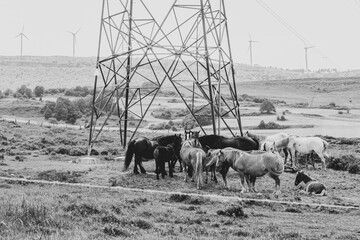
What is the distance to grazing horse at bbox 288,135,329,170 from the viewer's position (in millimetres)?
26734

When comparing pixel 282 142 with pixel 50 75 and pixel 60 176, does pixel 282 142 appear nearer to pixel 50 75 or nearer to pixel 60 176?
pixel 60 176

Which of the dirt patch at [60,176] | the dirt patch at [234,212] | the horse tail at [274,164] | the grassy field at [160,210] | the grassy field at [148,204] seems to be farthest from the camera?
the dirt patch at [60,176]

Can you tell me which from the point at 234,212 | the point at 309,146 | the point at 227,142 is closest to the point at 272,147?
the point at 227,142

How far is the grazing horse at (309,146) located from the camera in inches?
1053

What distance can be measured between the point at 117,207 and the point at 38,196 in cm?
277

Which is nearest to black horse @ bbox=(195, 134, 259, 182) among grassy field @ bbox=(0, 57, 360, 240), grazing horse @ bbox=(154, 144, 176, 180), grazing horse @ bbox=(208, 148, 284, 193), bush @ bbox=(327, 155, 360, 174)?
grassy field @ bbox=(0, 57, 360, 240)

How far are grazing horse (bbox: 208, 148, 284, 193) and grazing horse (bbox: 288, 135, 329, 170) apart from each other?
29.0ft

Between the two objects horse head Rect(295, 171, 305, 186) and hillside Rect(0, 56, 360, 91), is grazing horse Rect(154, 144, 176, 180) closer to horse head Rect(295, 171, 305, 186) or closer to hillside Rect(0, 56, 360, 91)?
horse head Rect(295, 171, 305, 186)

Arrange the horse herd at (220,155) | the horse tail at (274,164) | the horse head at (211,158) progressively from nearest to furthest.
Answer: the horse tail at (274,164) < the horse herd at (220,155) < the horse head at (211,158)

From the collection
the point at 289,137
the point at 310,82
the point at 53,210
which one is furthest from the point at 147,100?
the point at 53,210

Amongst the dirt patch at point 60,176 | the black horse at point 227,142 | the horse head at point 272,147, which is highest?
the black horse at point 227,142

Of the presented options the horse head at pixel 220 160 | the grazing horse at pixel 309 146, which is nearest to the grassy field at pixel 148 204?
the horse head at pixel 220 160

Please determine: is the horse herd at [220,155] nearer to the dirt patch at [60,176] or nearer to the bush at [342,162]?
the bush at [342,162]

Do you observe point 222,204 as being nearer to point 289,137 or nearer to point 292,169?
point 292,169
